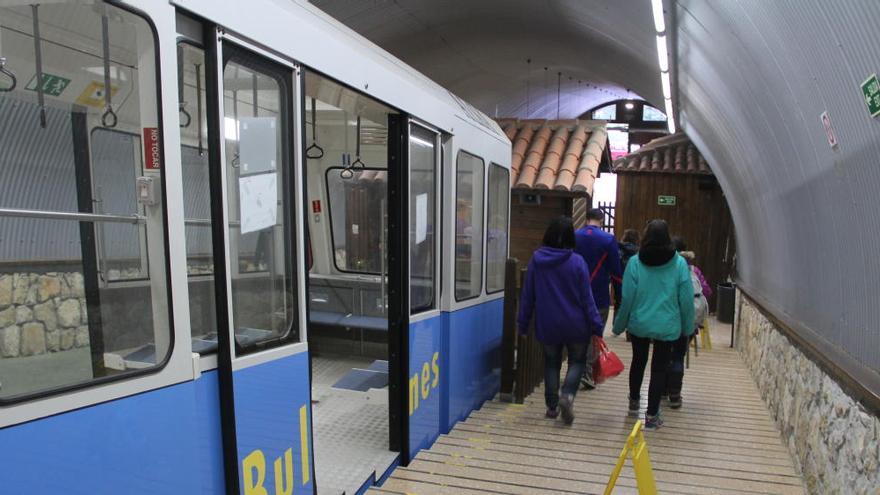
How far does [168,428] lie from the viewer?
5.98 feet

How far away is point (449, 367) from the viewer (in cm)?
434

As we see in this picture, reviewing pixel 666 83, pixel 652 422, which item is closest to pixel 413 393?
pixel 652 422

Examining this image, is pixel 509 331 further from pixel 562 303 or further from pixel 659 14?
pixel 659 14

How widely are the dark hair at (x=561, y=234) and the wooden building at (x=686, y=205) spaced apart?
8.46 m

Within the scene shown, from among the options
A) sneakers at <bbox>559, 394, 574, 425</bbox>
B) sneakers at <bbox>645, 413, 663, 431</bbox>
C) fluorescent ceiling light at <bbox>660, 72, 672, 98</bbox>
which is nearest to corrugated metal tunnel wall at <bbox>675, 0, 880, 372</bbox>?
fluorescent ceiling light at <bbox>660, 72, 672, 98</bbox>

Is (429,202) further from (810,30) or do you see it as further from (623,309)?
(810,30)

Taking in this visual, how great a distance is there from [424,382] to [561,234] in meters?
1.64

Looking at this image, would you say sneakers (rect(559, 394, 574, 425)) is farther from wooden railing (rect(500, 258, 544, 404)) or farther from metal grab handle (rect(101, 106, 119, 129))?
metal grab handle (rect(101, 106, 119, 129))

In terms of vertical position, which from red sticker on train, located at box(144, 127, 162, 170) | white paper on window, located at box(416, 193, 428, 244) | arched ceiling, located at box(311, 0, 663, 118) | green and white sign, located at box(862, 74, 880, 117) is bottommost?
white paper on window, located at box(416, 193, 428, 244)

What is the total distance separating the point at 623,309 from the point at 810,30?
2425 millimetres

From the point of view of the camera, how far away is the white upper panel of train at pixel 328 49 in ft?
6.82

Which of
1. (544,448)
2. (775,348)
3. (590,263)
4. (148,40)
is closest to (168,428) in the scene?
(148,40)

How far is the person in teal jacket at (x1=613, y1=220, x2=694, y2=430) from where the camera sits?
178 inches

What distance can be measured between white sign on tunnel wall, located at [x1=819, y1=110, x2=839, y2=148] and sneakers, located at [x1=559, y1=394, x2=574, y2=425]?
103 inches
